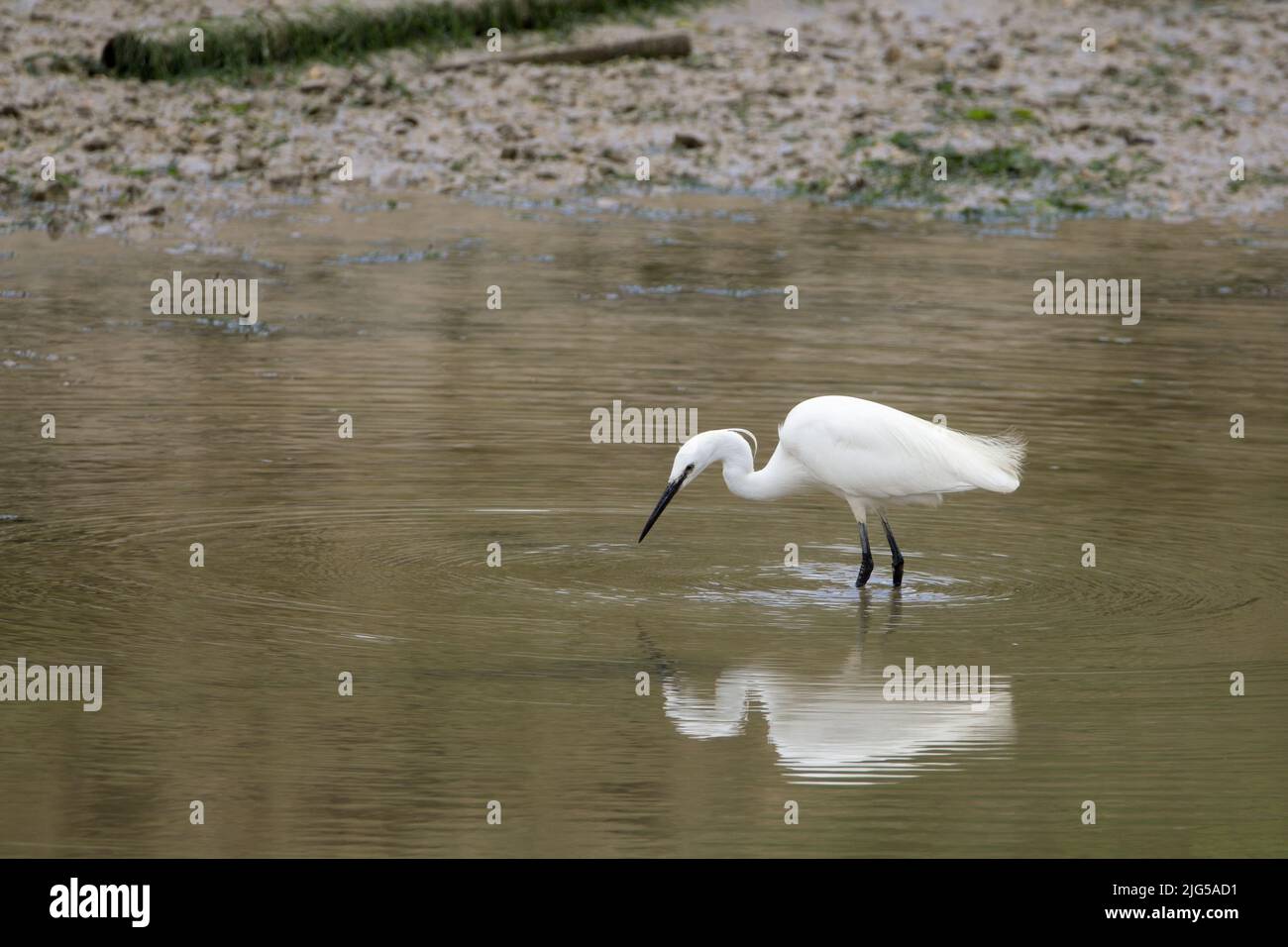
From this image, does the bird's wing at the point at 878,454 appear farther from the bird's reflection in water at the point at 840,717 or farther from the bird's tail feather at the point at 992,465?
the bird's reflection in water at the point at 840,717

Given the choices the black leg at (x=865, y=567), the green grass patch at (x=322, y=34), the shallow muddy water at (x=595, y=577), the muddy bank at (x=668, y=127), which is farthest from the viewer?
the green grass patch at (x=322, y=34)

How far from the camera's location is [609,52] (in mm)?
27219

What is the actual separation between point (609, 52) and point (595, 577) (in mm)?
18075

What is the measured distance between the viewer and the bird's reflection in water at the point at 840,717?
300 inches

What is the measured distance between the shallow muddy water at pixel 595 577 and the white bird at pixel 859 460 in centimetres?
42

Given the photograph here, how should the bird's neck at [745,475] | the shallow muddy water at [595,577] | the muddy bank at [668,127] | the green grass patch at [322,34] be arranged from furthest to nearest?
the green grass patch at [322,34] < the muddy bank at [668,127] < the bird's neck at [745,475] < the shallow muddy water at [595,577]

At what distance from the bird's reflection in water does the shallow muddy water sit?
0.02 meters

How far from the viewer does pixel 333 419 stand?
1331 cm

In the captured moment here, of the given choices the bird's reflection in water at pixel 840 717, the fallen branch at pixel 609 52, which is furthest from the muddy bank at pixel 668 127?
the bird's reflection in water at pixel 840 717

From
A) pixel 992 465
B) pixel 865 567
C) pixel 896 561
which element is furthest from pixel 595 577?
pixel 992 465

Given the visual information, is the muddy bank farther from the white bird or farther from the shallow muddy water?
the white bird

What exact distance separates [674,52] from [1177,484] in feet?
54.2

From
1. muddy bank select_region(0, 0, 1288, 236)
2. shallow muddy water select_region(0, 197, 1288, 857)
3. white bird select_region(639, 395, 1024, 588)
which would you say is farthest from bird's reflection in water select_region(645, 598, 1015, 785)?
muddy bank select_region(0, 0, 1288, 236)

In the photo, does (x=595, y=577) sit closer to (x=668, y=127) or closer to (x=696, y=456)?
(x=696, y=456)
